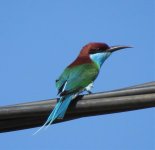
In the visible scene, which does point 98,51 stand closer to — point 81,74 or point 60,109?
point 81,74

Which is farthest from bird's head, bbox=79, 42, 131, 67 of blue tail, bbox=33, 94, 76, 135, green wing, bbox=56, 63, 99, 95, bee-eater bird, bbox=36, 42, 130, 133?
blue tail, bbox=33, 94, 76, 135

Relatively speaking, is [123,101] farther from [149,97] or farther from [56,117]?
[56,117]

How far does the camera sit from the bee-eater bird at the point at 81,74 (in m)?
2.99

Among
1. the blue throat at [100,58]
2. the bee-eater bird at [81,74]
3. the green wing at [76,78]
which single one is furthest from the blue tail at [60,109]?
the blue throat at [100,58]

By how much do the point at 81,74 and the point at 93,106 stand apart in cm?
153

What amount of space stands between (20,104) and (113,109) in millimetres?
443

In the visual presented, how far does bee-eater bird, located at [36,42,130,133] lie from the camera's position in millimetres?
2990

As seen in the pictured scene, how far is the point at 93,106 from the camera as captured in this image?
7.27ft

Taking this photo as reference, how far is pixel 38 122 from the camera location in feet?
7.07

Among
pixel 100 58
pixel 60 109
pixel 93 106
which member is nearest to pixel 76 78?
pixel 100 58

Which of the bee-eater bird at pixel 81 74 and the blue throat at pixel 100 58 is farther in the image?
the blue throat at pixel 100 58

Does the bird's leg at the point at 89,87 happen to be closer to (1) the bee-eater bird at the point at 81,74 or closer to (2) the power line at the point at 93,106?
(1) the bee-eater bird at the point at 81,74

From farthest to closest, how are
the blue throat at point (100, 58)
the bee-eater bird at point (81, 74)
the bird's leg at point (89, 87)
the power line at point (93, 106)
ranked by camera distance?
the blue throat at point (100, 58) < the bird's leg at point (89, 87) < the bee-eater bird at point (81, 74) < the power line at point (93, 106)

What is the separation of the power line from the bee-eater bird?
1.36ft
